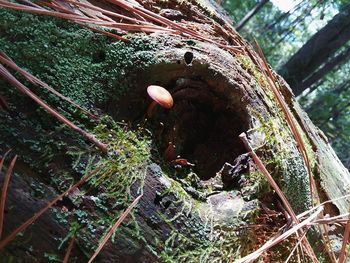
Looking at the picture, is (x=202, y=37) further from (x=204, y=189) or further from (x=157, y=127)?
(x=204, y=189)

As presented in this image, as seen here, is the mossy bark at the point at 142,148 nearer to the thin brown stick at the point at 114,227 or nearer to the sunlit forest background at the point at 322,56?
the thin brown stick at the point at 114,227

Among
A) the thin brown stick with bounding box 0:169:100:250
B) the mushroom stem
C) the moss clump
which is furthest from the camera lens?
the mushroom stem

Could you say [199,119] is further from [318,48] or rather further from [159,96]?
[318,48]

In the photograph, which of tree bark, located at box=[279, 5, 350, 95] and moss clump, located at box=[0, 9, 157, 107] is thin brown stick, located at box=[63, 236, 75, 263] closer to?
moss clump, located at box=[0, 9, 157, 107]

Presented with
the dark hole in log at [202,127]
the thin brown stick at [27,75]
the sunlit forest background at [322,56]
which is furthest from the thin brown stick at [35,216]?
the sunlit forest background at [322,56]

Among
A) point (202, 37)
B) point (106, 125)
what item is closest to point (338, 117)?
point (202, 37)

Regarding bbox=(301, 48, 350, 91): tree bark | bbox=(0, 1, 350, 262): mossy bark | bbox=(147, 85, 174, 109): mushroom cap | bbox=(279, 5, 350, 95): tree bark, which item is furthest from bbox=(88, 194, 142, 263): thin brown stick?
bbox=(301, 48, 350, 91): tree bark
